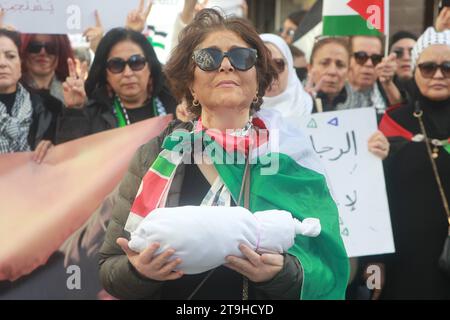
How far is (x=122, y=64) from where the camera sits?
4223 millimetres

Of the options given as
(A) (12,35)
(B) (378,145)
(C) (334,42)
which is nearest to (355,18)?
(C) (334,42)

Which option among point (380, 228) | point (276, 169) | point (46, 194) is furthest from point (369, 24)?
point (276, 169)

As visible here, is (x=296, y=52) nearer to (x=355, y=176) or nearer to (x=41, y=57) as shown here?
(x=355, y=176)

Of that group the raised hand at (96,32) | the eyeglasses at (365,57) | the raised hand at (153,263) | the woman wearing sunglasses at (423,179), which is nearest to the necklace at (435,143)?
the woman wearing sunglasses at (423,179)

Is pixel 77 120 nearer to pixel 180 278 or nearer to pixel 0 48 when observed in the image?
pixel 0 48

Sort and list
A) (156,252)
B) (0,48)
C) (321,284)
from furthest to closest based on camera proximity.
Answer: (0,48)
(321,284)
(156,252)

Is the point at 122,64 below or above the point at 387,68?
above

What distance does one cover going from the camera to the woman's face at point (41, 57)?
14.2 feet

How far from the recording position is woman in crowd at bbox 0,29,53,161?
4094 mm

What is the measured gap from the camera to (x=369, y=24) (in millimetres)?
4395

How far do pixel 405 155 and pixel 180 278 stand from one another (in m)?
2.24

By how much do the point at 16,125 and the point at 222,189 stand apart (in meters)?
2.01

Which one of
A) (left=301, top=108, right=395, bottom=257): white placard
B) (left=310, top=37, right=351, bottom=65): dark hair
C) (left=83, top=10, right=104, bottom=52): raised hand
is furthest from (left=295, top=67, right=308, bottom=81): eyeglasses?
(left=83, top=10, right=104, bottom=52): raised hand

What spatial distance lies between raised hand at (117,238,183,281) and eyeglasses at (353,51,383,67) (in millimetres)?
2629
